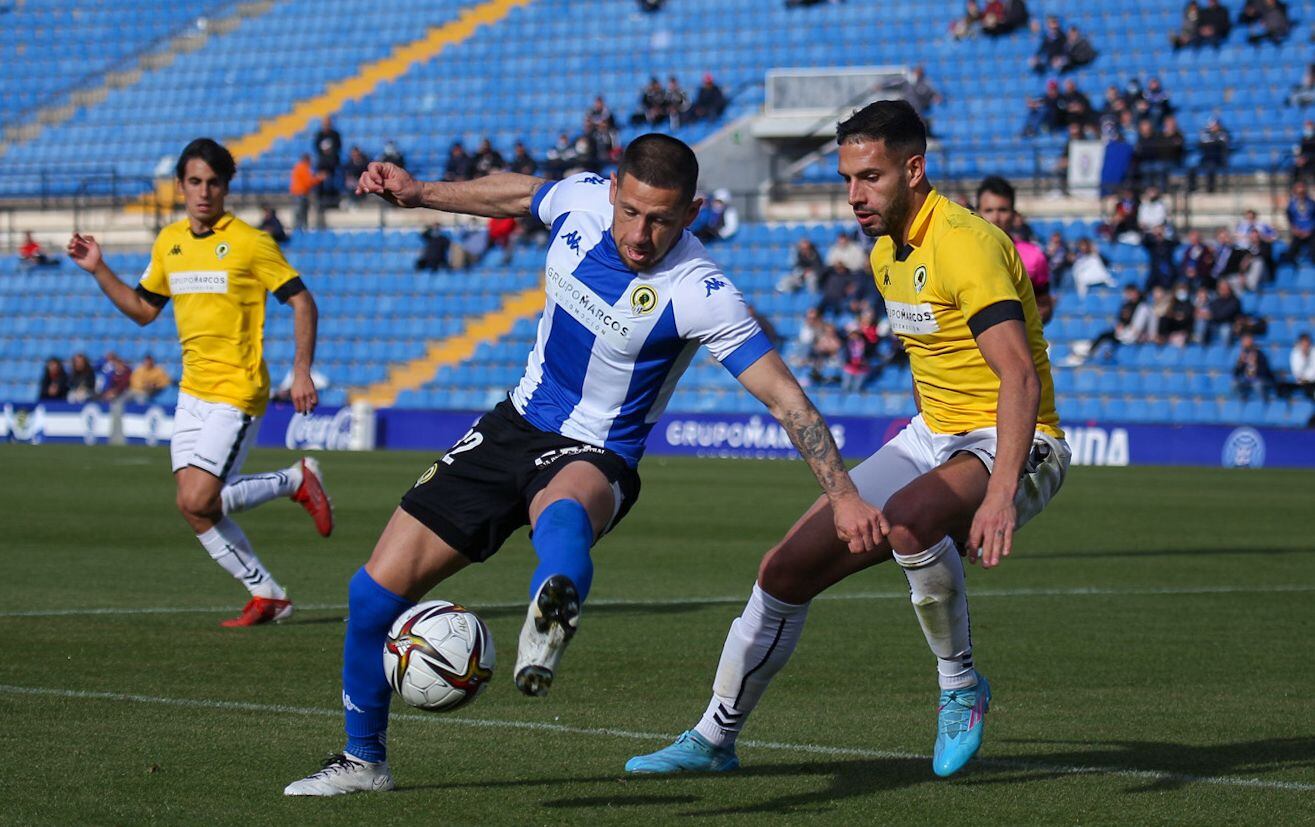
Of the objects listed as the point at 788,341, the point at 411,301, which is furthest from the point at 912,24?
the point at 411,301

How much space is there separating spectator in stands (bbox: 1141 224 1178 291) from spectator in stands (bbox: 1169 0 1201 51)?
5.37 meters

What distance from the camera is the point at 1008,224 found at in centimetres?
1091

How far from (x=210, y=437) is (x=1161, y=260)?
65.6 feet

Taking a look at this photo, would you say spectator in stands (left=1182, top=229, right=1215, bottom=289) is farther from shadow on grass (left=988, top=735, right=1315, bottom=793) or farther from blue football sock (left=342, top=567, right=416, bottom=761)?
blue football sock (left=342, top=567, right=416, bottom=761)

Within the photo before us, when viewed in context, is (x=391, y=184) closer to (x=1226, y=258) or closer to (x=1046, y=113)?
(x=1226, y=258)

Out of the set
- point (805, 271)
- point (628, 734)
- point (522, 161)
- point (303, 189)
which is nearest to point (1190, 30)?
point (805, 271)

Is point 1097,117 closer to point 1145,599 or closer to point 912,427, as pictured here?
point 1145,599

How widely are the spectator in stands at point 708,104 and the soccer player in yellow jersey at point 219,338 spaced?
24.6 meters

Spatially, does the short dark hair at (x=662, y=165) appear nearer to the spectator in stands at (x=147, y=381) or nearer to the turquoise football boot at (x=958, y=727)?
the turquoise football boot at (x=958, y=727)

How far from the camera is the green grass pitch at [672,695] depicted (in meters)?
5.67

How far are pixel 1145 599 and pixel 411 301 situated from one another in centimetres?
2398

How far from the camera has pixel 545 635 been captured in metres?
4.93

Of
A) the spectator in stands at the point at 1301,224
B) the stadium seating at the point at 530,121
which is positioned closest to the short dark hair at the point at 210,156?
the stadium seating at the point at 530,121

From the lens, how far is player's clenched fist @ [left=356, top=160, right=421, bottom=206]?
6391mm
